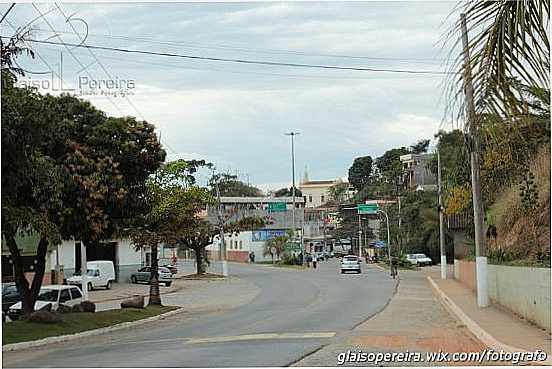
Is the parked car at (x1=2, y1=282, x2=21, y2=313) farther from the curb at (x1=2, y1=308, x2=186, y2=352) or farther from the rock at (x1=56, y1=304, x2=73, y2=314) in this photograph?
the curb at (x1=2, y1=308, x2=186, y2=352)

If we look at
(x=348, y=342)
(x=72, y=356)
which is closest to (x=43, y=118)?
(x=72, y=356)

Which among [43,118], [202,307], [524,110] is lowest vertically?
[202,307]

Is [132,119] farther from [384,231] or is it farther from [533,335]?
[384,231]

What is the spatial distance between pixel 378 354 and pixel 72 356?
254 inches

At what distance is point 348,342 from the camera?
19391 mm

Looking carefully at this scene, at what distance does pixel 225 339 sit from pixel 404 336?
4187 millimetres

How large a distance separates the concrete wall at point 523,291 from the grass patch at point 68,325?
12.0 m

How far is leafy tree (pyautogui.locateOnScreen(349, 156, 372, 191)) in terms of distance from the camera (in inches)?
5089

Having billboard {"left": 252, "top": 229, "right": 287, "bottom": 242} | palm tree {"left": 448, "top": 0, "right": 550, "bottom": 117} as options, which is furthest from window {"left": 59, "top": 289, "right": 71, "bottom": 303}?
billboard {"left": 252, "top": 229, "right": 287, "bottom": 242}

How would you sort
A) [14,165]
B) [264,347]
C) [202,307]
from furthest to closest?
[202,307]
[14,165]
[264,347]

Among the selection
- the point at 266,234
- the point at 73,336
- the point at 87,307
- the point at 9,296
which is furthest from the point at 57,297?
the point at 266,234

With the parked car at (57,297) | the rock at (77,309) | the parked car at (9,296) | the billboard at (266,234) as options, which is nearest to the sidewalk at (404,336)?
the rock at (77,309)

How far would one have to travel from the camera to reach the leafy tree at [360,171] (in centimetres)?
12925

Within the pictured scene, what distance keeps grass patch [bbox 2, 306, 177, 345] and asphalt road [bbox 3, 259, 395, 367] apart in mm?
897
